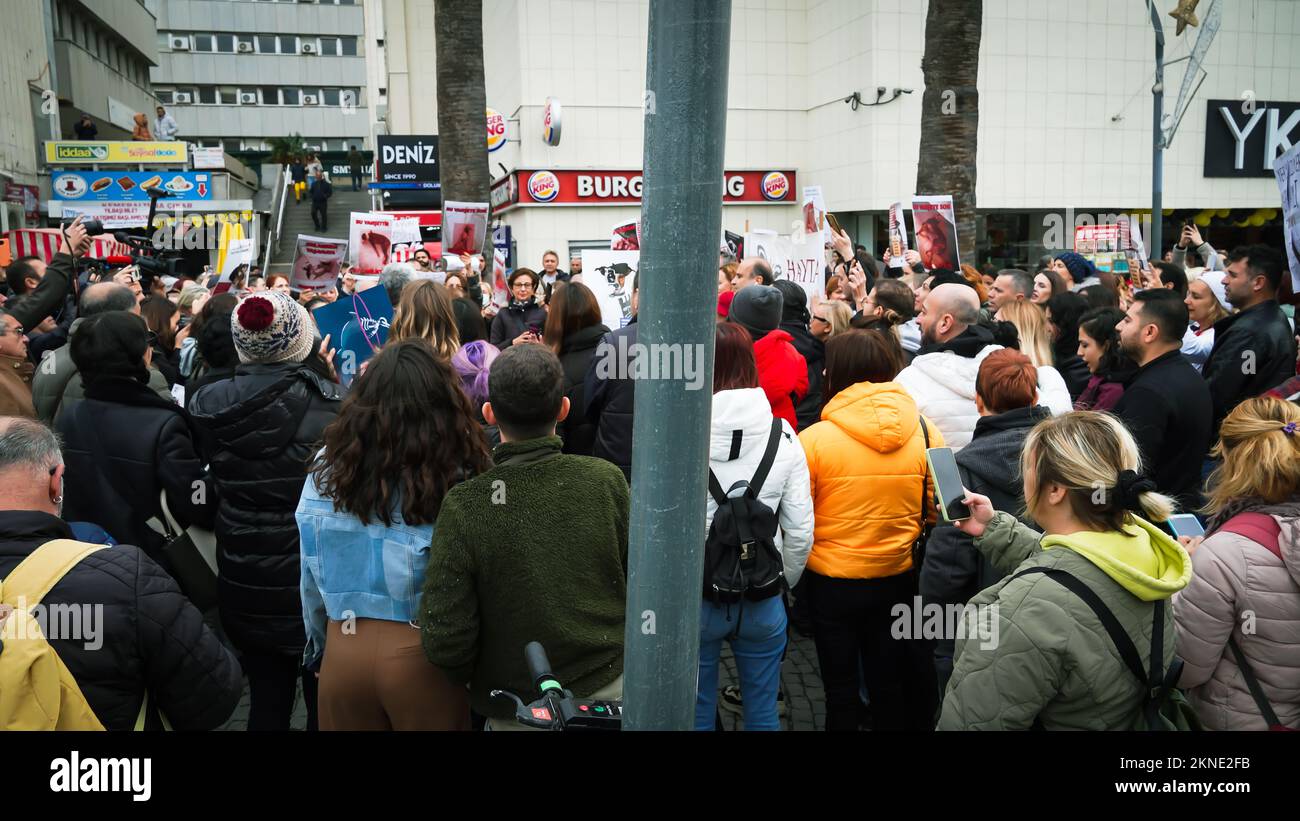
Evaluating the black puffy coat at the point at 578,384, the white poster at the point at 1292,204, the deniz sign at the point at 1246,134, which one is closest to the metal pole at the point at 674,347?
the black puffy coat at the point at 578,384

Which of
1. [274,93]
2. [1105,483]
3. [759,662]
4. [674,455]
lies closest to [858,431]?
[759,662]

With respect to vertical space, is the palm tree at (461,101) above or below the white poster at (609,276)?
above

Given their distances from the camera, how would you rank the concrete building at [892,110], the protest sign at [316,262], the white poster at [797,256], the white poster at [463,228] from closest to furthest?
the protest sign at [316,262]
the white poster at [797,256]
the white poster at [463,228]
the concrete building at [892,110]

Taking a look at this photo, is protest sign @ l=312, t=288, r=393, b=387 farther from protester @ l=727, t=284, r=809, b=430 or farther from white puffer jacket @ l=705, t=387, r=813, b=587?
white puffer jacket @ l=705, t=387, r=813, b=587

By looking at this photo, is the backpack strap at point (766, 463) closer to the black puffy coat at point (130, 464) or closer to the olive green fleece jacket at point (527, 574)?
the olive green fleece jacket at point (527, 574)

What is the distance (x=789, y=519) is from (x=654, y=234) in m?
2.16

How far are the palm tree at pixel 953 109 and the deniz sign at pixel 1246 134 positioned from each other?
1662 cm

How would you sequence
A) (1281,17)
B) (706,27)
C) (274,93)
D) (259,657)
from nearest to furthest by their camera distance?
(706,27), (259,657), (1281,17), (274,93)

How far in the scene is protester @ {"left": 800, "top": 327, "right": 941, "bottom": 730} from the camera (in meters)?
3.92

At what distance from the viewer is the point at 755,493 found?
363 centimetres

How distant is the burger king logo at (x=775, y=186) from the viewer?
23453mm

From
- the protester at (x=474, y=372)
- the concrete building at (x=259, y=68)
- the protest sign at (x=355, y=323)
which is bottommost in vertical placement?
the protester at (x=474, y=372)

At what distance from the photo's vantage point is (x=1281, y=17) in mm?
23203

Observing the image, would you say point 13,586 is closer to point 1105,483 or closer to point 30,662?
point 30,662
